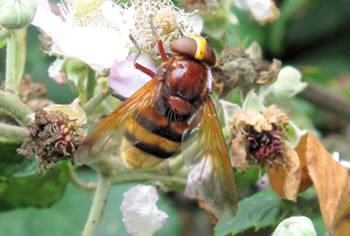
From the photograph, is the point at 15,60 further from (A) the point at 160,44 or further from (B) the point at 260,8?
(B) the point at 260,8

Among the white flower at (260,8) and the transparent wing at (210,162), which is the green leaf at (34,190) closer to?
the transparent wing at (210,162)

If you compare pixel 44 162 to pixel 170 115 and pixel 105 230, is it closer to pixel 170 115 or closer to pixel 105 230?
pixel 170 115

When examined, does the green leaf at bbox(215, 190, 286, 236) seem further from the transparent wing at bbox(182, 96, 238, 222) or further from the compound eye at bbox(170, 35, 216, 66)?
the compound eye at bbox(170, 35, 216, 66)

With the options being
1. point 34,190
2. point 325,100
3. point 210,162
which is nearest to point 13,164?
point 34,190

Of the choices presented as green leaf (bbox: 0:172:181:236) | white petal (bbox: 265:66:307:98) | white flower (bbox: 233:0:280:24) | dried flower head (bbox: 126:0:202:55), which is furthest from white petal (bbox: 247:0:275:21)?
green leaf (bbox: 0:172:181:236)

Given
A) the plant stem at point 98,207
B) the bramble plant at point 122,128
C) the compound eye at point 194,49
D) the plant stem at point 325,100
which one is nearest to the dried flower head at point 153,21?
the bramble plant at point 122,128
